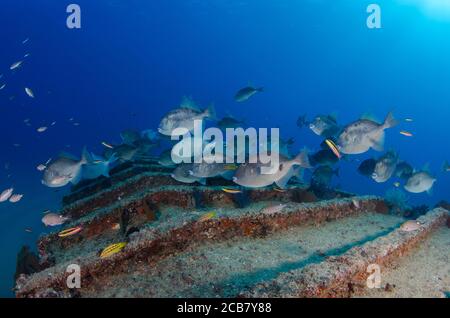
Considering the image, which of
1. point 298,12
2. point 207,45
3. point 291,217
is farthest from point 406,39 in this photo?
point 291,217

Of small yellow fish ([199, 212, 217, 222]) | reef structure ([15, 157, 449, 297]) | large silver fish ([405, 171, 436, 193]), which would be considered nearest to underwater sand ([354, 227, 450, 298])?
reef structure ([15, 157, 449, 297])

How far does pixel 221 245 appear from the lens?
5.52 m

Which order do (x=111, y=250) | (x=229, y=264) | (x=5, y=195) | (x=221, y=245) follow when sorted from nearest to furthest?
(x=111, y=250) < (x=229, y=264) < (x=221, y=245) < (x=5, y=195)

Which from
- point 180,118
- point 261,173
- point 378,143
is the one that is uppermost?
point 180,118

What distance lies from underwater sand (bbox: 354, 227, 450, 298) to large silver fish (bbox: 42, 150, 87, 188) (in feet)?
18.7

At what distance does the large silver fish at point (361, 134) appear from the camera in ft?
21.4

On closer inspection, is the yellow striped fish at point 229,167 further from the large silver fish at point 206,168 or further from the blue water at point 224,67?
the blue water at point 224,67

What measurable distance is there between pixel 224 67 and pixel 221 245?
106487 millimetres

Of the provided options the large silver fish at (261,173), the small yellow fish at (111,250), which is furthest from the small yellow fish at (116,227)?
the large silver fish at (261,173)

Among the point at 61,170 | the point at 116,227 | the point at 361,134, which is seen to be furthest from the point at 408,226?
the point at 61,170

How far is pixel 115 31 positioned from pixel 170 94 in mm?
28942

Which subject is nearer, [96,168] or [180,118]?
[180,118]

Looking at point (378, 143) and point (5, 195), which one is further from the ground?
point (378, 143)

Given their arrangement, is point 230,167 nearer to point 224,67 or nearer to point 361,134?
point 361,134
